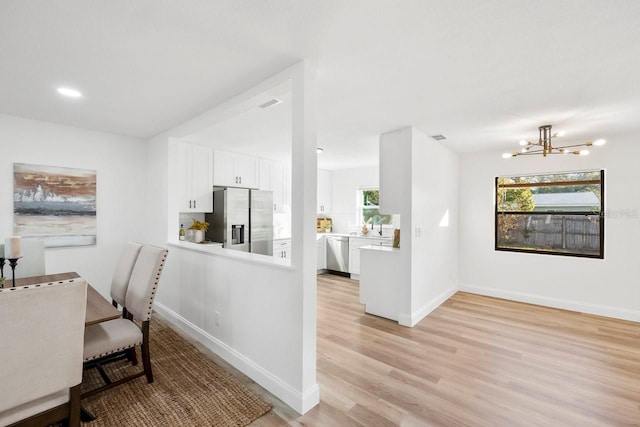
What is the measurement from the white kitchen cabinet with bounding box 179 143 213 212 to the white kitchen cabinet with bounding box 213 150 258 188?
4.6 inches

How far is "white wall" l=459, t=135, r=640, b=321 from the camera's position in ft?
12.3

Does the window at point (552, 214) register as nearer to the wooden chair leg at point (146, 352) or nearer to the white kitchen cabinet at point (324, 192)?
the white kitchen cabinet at point (324, 192)

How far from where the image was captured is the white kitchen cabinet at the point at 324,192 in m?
6.60

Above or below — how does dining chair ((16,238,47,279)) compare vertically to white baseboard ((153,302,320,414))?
above

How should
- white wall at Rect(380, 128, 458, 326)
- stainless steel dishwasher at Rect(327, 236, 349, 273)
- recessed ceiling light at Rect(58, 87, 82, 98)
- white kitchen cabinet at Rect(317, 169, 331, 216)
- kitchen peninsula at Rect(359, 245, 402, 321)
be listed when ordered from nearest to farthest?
recessed ceiling light at Rect(58, 87, 82, 98)
white wall at Rect(380, 128, 458, 326)
kitchen peninsula at Rect(359, 245, 402, 321)
stainless steel dishwasher at Rect(327, 236, 349, 273)
white kitchen cabinet at Rect(317, 169, 331, 216)

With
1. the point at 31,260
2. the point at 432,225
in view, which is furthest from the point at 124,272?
the point at 432,225

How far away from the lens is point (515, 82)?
2.24 meters

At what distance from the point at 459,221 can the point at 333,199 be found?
282 centimetres

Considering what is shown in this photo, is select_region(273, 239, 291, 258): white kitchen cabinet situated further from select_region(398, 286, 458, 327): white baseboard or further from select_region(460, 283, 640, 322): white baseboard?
select_region(460, 283, 640, 322): white baseboard

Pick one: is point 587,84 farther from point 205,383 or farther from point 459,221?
point 205,383

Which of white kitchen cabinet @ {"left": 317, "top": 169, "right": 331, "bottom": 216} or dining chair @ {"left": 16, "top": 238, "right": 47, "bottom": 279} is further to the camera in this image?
white kitchen cabinet @ {"left": 317, "top": 169, "right": 331, "bottom": 216}

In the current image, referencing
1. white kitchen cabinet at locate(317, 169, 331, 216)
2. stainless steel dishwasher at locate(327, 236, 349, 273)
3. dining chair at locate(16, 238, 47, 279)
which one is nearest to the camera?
dining chair at locate(16, 238, 47, 279)

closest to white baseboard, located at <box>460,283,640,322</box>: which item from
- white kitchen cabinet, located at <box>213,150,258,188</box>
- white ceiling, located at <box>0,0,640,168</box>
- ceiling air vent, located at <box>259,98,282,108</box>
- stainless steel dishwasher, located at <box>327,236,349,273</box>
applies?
stainless steel dishwasher, located at <box>327,236,349,273</box>

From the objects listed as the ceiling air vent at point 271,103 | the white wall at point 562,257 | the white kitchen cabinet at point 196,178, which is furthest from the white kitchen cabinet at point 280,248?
the white wall at point 562,257
